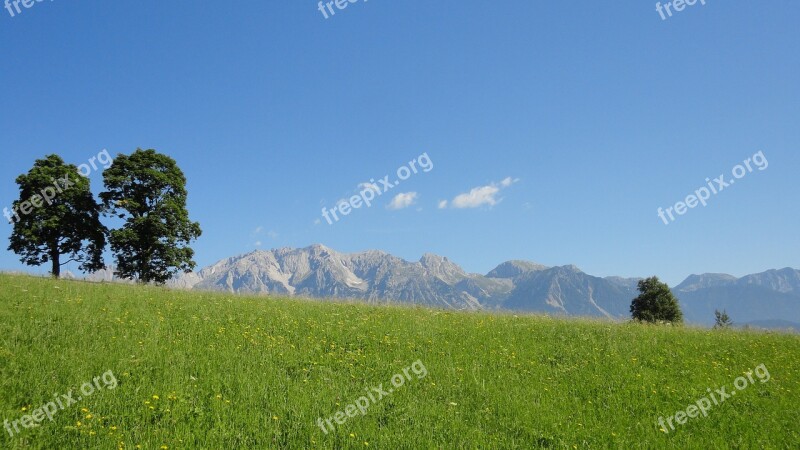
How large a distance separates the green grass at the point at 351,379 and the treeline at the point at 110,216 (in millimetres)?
22139

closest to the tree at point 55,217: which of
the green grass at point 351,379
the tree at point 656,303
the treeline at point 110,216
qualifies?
the treeline at point 110,216

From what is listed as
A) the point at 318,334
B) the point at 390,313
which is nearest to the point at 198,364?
the point at 318,334

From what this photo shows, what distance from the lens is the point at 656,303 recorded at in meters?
Result: 49.9

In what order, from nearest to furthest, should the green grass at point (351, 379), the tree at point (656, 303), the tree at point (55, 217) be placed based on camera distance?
1. the green grass at point (351, 379)
2. the tree at point (55, 217)
3. the tree at point (656, 303)

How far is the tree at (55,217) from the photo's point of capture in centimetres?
3569

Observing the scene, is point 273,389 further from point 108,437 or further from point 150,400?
point 108,437

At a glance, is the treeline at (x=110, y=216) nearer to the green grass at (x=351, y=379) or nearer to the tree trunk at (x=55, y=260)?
the tree trunk at (x=55, y=260)

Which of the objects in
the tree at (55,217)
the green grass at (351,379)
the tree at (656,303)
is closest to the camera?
the green grass at (351,379)

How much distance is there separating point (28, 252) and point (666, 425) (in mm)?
45807

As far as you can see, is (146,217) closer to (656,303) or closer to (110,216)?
(110,216)

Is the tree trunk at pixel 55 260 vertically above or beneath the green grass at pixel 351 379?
above

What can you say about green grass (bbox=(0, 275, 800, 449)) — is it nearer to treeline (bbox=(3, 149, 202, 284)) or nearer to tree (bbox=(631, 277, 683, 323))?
treeline (bbox=(3, 149, 202, 284))

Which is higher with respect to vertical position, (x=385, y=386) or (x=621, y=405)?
(x=385, y=386)

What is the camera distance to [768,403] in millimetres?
10984
